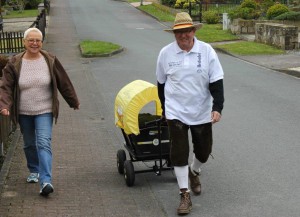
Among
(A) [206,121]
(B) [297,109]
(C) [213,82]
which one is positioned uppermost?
(C) [213,82]

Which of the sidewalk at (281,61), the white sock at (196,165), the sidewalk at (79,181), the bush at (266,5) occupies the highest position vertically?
the bush at (266,5)

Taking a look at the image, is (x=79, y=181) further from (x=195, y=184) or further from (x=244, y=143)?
(x=244, y=143)

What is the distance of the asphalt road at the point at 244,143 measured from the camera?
20.4 ft

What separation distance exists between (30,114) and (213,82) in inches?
80.9

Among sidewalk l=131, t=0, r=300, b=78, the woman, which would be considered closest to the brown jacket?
the woman

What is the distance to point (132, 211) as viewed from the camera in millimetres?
5965

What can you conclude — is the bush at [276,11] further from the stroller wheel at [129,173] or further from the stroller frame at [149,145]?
the stroller wheel at [129,173]

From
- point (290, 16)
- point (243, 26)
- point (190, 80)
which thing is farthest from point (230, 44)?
point (190, 80)

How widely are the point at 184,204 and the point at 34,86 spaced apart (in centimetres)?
207

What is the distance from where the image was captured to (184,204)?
19.2 ft

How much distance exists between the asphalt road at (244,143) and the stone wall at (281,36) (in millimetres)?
2500

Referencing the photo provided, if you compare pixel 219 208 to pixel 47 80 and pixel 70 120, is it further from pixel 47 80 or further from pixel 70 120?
pixel 70 120

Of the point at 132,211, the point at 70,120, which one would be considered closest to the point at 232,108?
the point at 70,120

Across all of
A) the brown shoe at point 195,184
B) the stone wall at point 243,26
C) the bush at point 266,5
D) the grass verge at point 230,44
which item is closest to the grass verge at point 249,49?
the grass verge at point 230,44
